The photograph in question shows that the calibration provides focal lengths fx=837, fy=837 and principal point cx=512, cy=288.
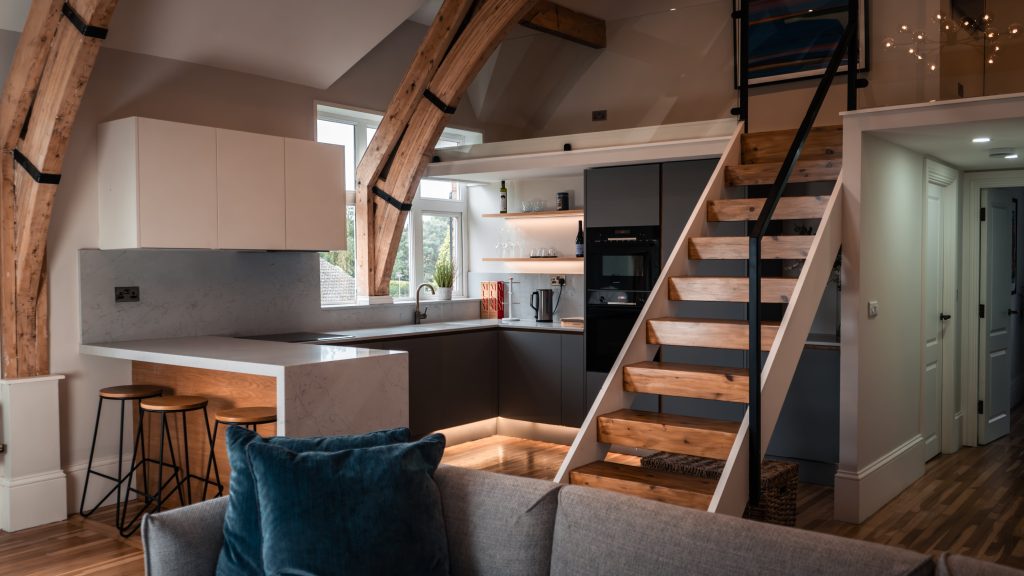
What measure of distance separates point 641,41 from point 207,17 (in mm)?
3139

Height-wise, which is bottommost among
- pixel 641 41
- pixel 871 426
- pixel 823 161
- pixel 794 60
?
pixel 871 426

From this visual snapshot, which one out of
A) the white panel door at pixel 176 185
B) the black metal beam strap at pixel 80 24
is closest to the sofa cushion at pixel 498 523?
the white panel door at pixel 176 185

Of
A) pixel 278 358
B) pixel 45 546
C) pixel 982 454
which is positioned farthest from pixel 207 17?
pixel 982 454

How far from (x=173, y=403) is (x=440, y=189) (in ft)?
11.6

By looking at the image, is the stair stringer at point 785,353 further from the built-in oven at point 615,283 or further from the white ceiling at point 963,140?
the built-in oven at point 615,283

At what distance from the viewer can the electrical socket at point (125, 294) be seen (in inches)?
192

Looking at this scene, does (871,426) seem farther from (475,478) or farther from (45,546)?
(45,546)

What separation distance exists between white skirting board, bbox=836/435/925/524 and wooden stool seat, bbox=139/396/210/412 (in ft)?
11.2

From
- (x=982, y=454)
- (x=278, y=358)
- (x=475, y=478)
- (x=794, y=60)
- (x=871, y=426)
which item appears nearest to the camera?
(x=475, y=478)

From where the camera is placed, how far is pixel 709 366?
4047mm

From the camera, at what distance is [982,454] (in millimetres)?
6023

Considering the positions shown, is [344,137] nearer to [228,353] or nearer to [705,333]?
[228,353]

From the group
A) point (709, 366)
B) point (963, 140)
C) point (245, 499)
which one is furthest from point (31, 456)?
point (963, 140)

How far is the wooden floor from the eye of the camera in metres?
3.94
